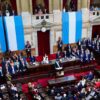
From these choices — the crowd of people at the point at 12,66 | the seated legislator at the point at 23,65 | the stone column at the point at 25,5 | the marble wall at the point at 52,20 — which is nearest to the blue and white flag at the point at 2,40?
the crowd of people at the point at 12,66

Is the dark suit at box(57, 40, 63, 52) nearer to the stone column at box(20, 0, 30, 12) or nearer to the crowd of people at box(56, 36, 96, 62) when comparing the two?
the crowd of people at box(56, 36, 96, 62)

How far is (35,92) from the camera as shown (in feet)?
53.7

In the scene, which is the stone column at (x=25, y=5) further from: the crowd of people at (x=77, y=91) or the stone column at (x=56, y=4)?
the crowd of people at (x=77, y=91)

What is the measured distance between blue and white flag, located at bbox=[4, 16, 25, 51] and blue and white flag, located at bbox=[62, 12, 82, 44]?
4.15 metres

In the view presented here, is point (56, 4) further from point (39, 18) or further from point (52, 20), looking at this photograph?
point (39, 18)

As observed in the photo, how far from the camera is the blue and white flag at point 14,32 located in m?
20.8

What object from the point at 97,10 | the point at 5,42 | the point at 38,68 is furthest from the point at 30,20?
the point at 97,10

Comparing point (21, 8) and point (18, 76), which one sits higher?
point (21, 8)

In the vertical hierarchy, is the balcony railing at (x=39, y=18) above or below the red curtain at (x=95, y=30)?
above

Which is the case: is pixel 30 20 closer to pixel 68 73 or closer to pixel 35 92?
pixel 68 73

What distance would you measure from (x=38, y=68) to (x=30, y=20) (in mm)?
4801

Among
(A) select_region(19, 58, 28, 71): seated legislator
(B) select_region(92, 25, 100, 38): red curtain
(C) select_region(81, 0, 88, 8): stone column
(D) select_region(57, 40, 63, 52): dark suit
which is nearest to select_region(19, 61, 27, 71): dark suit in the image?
(A) select_region(19, 58, 28, 71): seated legislator

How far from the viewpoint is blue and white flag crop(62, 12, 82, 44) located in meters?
22.7

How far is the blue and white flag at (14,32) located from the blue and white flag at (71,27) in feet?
13.6
